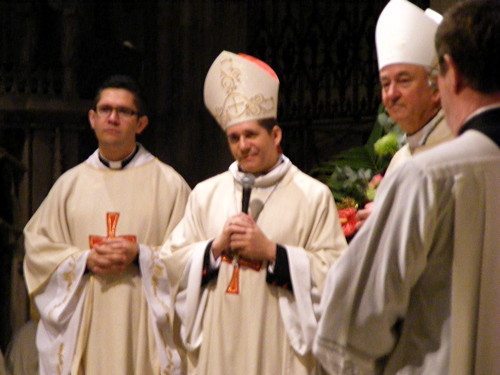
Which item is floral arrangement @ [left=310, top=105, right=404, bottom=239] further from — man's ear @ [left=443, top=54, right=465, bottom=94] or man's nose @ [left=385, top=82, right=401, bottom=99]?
man's ear @ [left=443, top=54, right=465, bottom=94]

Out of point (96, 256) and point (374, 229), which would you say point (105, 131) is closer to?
point (96, 256)

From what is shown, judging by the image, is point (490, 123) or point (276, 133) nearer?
point (490, 123)

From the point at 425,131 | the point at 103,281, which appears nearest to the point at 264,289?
the point at 425,131

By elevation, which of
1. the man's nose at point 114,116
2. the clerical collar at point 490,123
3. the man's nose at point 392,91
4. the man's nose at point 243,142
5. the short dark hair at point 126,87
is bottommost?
the man's nose at point 243,142

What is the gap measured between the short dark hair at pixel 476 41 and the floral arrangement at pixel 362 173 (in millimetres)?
1915

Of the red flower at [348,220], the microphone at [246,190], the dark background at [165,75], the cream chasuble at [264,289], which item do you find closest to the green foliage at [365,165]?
the red flower at [348,220]

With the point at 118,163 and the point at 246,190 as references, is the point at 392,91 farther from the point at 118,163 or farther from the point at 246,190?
the point at 118,163

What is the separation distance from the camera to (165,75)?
6992 millimetres

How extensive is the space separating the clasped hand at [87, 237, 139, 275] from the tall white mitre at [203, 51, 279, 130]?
80cm

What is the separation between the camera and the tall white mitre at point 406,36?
329cm

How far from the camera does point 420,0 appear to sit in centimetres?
590

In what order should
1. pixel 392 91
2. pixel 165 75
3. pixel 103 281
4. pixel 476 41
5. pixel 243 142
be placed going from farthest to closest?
pixel 165 75
pixel 103 281
pixel 243 142
pixel 392 91
pixel 476 41

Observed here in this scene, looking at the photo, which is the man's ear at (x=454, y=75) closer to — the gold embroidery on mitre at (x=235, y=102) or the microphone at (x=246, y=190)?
the microphone at (x=246, y=190)

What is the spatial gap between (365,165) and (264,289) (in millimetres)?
1063
